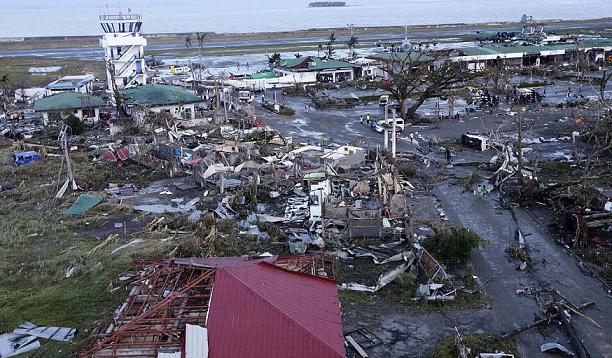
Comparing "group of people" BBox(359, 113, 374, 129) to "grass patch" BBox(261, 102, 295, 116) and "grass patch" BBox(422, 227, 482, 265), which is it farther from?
"grass patch" BBox(422, 227, 482, 265)

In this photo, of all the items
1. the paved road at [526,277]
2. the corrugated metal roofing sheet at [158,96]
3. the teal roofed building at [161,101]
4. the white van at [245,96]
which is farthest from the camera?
the white van at [245,96]

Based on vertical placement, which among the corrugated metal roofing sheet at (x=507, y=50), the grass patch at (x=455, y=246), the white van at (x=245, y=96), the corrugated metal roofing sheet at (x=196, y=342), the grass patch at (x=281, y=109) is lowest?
the grass patch at (x=455, y=246)

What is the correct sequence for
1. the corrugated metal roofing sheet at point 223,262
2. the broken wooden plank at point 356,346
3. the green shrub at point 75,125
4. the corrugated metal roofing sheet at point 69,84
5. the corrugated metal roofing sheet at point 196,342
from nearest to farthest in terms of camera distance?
the corrugated metal roofing sheet at point 196,342 → the broken wooden plank at point 356,346 → the corrugated metal roofing sheet at point 223,262 → the green shrub at point 75,125 → the corrugated metal roofing sheet at point 69,84

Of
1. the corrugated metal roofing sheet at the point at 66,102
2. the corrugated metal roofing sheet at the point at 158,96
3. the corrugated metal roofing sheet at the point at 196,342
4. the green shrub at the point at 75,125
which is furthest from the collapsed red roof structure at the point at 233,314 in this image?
the corrugated metal roofing sheet at the point at 66,102

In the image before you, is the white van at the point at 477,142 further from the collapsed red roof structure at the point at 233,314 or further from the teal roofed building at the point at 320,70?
the teal roofed building at the point at 320,70

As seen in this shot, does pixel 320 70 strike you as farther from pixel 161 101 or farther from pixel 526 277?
pixel 526 277

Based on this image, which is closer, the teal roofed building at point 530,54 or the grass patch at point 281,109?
the grass patch at point 281,109

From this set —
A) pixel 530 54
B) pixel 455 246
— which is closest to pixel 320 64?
pixel 530 54

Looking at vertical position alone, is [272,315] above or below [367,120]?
below
